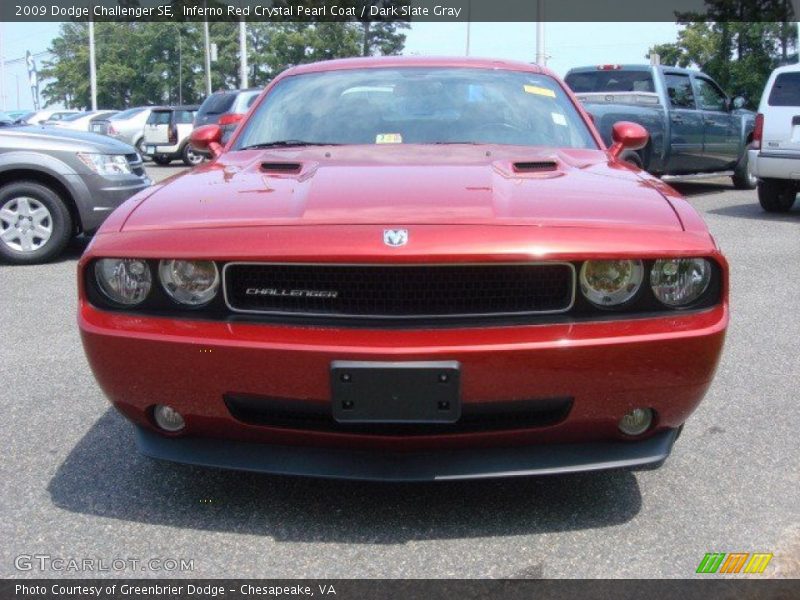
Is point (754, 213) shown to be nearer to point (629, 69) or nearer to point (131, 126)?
point (629, 69)

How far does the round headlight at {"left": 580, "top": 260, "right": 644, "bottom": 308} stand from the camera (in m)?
2.59

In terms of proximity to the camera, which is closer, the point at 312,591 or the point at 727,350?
the point at 312,591

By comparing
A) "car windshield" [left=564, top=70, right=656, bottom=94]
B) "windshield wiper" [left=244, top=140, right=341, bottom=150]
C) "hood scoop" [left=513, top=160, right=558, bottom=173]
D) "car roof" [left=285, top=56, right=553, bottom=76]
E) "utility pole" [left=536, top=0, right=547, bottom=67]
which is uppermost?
"utility pole" [left=536, top=0, right=547, bottom=67]

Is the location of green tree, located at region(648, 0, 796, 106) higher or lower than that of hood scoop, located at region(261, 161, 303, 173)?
higher

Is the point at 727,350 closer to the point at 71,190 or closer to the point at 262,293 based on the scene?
the point at 262,293

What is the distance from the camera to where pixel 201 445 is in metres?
2.80

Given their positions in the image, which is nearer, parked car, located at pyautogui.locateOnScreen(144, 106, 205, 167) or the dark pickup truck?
the dark pickup truck

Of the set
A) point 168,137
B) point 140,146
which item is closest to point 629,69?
point 168,137

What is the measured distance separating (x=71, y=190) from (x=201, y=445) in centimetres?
558

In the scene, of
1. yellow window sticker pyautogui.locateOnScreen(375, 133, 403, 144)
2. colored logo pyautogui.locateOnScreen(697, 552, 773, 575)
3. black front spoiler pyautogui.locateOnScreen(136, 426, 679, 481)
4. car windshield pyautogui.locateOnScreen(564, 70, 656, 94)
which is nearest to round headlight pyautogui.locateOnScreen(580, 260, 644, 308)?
black front spoiler pyautogui.locateOnScreen(136, 426, 679, 481)

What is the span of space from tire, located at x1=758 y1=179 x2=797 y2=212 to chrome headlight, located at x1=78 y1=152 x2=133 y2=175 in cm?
724

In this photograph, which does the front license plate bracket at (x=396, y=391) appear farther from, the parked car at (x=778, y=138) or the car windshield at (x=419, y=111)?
the parked car at (x=778, y=138)

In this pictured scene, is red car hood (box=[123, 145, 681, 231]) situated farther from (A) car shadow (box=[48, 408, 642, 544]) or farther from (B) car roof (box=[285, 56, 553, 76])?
(B) car roof (box=[285, 56, 553, 76])

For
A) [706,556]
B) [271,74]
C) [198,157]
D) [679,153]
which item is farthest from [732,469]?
[271,74]
